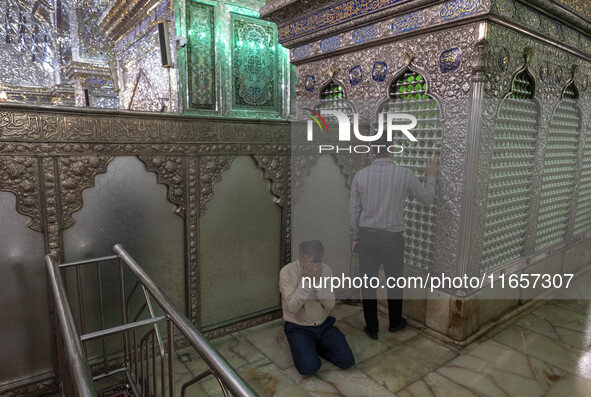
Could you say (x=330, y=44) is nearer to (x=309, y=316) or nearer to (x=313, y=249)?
(x=313, y=249)

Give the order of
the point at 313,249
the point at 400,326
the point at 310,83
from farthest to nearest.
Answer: the point at 310,83 < the point at 400,326 < the point at 313,249

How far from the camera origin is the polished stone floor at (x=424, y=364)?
2352mm

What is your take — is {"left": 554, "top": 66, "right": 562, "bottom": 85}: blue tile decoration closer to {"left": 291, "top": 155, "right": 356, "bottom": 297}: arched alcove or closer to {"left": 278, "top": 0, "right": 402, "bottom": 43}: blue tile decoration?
{"left": 278, "top": 0, "right": 402, "bottom": 43}: blue tile decoration

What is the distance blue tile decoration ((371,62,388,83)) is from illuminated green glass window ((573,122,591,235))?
2664 millimetres

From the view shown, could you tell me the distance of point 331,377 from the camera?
2482 millimetres

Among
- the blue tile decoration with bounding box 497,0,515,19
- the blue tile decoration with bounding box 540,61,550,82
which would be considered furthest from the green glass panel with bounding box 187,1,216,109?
the blue tile decoration with bounding box 540,61,550,82

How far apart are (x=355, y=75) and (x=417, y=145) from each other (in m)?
0.94

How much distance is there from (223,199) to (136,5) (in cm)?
403

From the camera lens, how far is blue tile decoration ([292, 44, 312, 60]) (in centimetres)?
395

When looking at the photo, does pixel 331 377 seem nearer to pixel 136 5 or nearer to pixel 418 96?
pixel 418 96

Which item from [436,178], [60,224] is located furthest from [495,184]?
[60,224]

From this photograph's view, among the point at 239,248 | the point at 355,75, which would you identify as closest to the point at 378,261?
the point at 239,248

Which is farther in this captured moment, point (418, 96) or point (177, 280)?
point (418, 96)

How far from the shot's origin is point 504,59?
9.15ft
